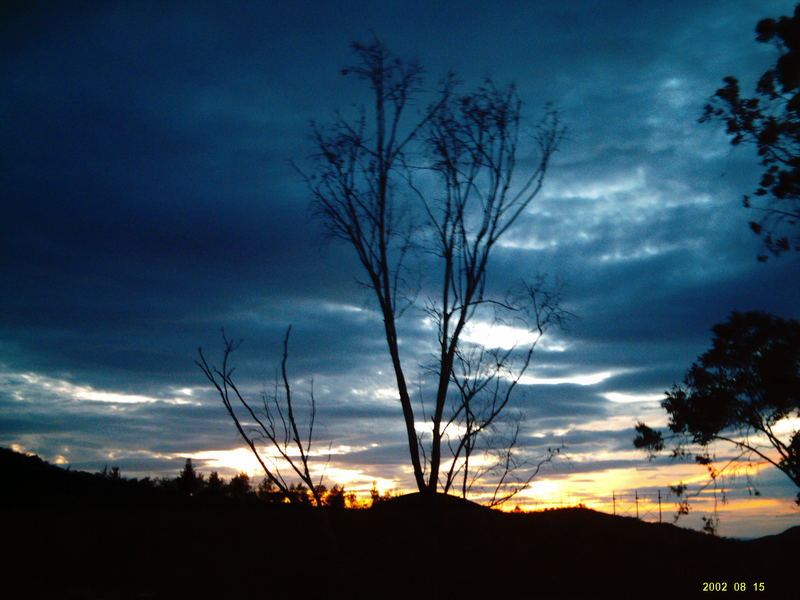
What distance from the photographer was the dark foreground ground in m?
10.1

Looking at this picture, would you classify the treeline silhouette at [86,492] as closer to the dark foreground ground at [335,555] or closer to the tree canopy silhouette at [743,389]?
the dark foreground ground at [335,555]

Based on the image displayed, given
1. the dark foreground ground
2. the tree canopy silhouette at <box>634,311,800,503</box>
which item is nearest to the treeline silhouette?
the dark foreground ground

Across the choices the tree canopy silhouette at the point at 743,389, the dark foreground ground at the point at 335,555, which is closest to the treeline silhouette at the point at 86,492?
the dark foreground ground at the point at 335,555

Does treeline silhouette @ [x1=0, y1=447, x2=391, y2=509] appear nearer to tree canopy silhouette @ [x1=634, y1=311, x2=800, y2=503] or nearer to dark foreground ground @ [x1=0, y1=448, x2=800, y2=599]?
dark foreground ground @ [x1=0, y1=448, x2=800, y2=599]

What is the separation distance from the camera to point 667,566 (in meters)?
14.9

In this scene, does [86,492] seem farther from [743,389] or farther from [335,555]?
[743,389]

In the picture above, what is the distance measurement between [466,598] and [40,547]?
7536 mm

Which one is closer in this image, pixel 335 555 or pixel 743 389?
pixel 335 555

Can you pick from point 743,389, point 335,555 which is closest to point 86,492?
point 335,555

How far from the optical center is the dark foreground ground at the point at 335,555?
10.1 meters

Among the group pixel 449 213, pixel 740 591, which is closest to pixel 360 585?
pixel 449 213

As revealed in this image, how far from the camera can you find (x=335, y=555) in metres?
9.38

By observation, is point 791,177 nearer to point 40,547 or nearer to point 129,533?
point 129,533

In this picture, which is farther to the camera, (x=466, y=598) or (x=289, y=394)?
(x=466, y=598)
